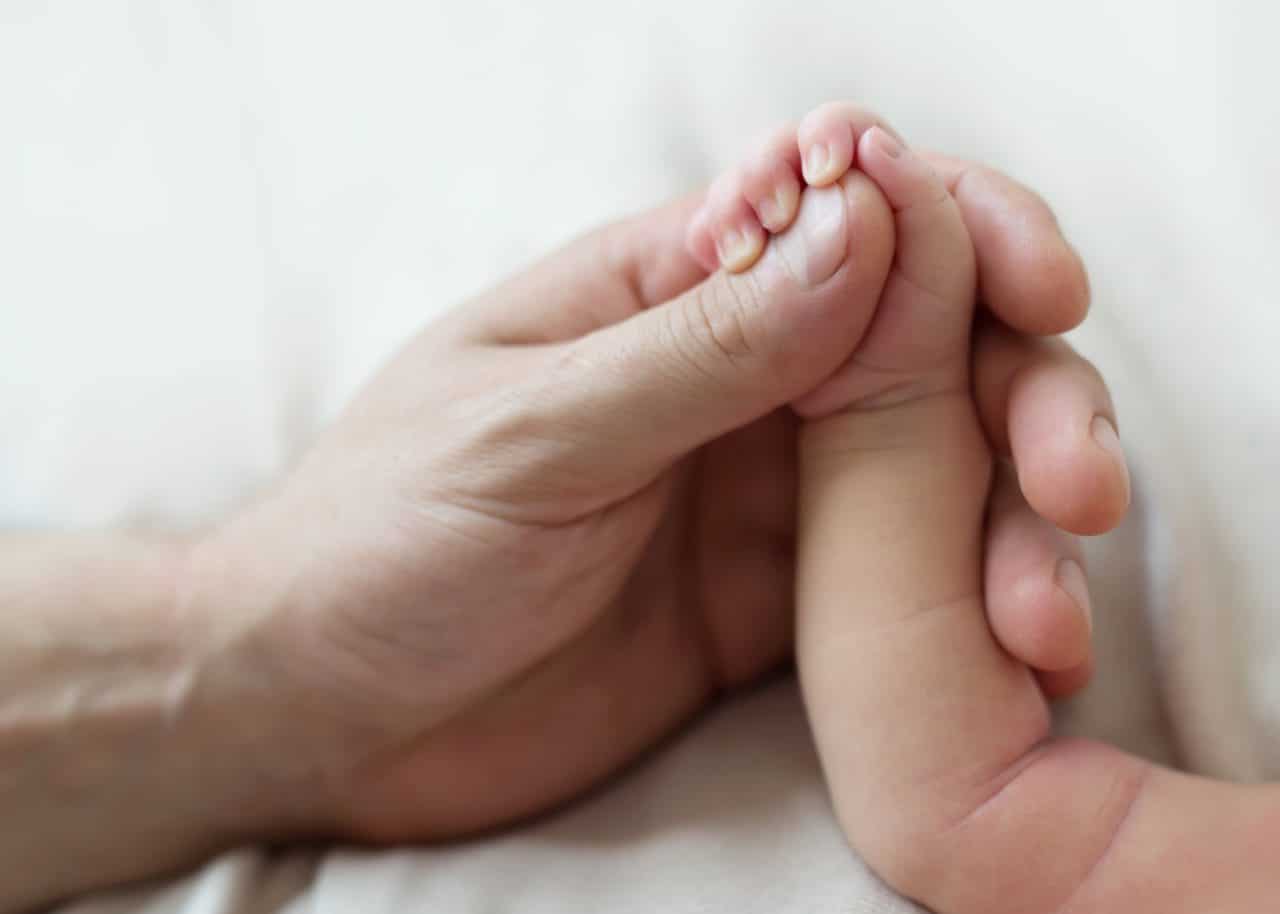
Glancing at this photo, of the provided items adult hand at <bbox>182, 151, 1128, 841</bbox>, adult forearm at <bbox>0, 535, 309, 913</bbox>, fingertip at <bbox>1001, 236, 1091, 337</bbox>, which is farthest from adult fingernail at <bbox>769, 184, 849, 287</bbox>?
adult forearm at <bbox>0, 535, 309, 913</bbox>

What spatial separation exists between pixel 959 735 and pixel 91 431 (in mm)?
621

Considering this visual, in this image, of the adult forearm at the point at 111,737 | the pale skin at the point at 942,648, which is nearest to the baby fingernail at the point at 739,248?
the pale skin at the point at 942,648

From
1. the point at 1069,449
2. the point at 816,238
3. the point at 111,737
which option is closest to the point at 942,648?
the point at 1069,449

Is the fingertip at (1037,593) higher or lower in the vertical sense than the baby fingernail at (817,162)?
lower

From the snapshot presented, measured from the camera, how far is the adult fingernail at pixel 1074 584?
618 mm

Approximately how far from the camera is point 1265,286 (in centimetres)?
67

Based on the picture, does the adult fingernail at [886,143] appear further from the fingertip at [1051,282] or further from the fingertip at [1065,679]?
the fingertip at [1065,679]

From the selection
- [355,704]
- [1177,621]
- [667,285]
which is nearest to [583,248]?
[667,285]

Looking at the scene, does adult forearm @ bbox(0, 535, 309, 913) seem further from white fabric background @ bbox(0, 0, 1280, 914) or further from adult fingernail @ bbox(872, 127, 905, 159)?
adult fingernail @ bbox(872, 127, 905, 159)

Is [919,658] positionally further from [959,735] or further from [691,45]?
[691,45]

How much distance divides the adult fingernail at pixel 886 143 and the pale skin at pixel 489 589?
7 cm

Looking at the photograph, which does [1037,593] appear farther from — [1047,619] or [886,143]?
[886,143]

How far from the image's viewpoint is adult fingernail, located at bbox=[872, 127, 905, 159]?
0.58 m

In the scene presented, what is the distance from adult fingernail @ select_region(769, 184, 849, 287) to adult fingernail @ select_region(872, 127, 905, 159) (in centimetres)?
3
